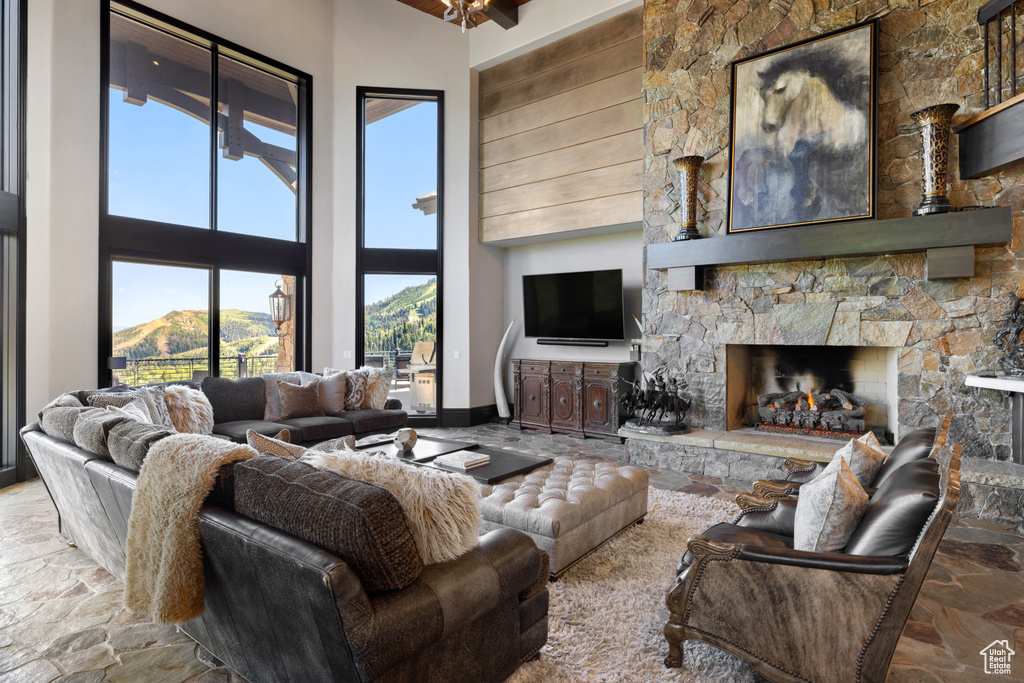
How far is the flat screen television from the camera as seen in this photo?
649cm

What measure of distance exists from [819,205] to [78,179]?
6597 millimetres

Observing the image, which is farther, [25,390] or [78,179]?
[78,179]

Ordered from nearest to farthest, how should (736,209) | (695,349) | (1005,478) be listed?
(1005,478)
(736,209)
(695,349)

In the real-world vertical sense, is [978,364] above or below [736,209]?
below

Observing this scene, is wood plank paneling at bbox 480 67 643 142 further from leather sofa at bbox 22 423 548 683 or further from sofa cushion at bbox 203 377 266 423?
leather sofa at bbox 22 423 548 683

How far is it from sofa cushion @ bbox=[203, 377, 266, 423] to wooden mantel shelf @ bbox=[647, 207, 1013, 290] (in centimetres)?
422

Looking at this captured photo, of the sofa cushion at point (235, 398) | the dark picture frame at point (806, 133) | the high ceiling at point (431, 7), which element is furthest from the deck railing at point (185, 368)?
the dark picture frame at point (806, 133)

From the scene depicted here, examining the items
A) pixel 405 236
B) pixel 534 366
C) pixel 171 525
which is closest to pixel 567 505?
pixel 171 525

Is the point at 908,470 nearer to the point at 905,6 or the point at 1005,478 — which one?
the point at 1005,478

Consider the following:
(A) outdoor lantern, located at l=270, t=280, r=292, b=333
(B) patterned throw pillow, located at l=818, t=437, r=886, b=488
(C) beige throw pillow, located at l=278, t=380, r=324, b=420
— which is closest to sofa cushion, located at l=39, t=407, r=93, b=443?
(C) beige throw pillow, located at l=278, t=380, r=324, b=420

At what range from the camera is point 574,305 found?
269 inches

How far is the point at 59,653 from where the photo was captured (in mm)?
2148

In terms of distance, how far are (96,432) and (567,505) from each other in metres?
2.23

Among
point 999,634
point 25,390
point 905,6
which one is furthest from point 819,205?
point 25,390
